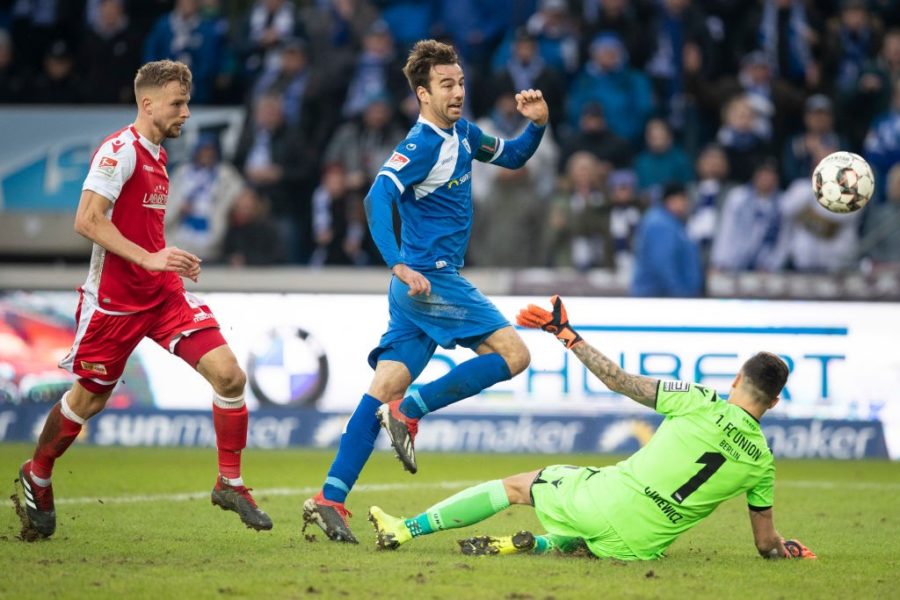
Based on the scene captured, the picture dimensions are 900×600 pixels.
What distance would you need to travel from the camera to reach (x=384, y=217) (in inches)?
277

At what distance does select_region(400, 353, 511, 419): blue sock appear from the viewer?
7125 mm

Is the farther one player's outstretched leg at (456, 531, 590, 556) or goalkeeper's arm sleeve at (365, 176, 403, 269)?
goalkeeper's arm sleeve at (365, 176, 403, 269)

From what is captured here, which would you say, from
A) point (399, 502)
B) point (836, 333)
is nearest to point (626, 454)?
point (836, 333)

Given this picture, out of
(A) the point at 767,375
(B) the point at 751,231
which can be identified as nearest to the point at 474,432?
(B) the point at 751,231

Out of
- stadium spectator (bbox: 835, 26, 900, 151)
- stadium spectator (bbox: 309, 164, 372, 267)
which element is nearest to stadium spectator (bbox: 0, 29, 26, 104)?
stadium spectator (bbox: 309, 164, 372, 267)

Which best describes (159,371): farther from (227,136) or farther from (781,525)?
(781,525)

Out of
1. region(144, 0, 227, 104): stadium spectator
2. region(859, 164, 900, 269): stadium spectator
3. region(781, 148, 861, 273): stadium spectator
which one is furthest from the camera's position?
region(144, 0, 227, 104): stadium spectator

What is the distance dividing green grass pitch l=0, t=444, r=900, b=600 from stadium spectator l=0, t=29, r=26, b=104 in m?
8.28

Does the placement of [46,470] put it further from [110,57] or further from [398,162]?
[110,57]

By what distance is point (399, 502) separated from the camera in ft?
29.8

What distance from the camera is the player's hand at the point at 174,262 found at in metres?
6.59

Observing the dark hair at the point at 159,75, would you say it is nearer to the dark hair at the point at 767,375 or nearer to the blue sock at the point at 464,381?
the blue sock at the point at 464,381

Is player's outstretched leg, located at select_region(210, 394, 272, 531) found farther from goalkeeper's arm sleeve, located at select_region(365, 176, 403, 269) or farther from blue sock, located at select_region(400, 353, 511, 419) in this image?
goalkeeper's arm sleeve, located at select_region(365, 176, 403, 269)

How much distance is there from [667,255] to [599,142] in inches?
109
